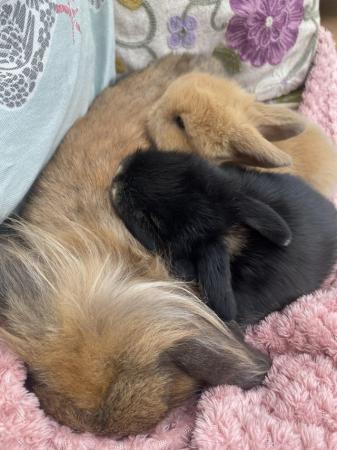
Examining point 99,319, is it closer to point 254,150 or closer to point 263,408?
point 263,408

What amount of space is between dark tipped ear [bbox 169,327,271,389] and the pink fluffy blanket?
0.09 ft

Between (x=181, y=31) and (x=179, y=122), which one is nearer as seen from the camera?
(x=179, y=122)

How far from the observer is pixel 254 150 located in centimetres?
142

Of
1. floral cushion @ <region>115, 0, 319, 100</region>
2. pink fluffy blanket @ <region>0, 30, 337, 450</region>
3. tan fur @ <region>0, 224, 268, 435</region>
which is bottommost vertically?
pink fluffy blanket @ <region>0, 30, 337, 450</region>

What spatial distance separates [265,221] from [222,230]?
104 millimetres

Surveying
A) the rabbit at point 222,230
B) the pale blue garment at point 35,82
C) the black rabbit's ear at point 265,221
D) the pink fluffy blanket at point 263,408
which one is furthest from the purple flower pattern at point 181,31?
the pink fluffy blanket at point 263,408

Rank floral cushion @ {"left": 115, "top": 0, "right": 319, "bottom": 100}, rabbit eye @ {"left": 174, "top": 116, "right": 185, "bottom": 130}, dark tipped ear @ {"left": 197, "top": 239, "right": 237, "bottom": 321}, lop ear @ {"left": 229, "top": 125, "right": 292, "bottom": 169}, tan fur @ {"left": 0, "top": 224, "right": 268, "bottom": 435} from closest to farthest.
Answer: tan fur @ {"left": 0, "top": 224, "right": 268, "bottom": 435} → dark tipped ear @ {"left": 197, "top": 239, "right": 237, "bottom": 321} → lop ear @ {"left": 229, "top": 125, "right": 292, "bottom": 169} → rabbit eye @ {"left": 174, "top": 116, "right": 185, "bottom": 130} → floral cushion @ {"left": 115, "top": 0, "right": 319, "bottom": 100}

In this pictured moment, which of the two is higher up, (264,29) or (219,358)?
(264,29)

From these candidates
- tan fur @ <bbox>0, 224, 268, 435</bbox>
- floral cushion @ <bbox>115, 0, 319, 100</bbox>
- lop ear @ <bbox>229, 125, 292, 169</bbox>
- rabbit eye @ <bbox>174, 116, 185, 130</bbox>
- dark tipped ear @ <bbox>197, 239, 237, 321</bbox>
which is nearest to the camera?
tan fur @ <bbox>0, 224, 268, 435</bbox>

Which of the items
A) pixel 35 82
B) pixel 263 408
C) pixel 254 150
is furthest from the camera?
pixel 254 150

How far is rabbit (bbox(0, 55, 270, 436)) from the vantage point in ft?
3.48

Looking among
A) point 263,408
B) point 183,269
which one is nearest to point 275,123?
point 183,269

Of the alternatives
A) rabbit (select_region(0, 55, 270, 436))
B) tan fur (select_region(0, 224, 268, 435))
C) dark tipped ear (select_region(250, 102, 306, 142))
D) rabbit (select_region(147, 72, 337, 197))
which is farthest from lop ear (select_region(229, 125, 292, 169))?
tan fur (select_region(0, 224, 268, 435))

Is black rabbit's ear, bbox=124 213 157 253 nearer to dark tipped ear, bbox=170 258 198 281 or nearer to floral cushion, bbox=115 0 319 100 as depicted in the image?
dark tipped ear, bbox=170 258 198 281
